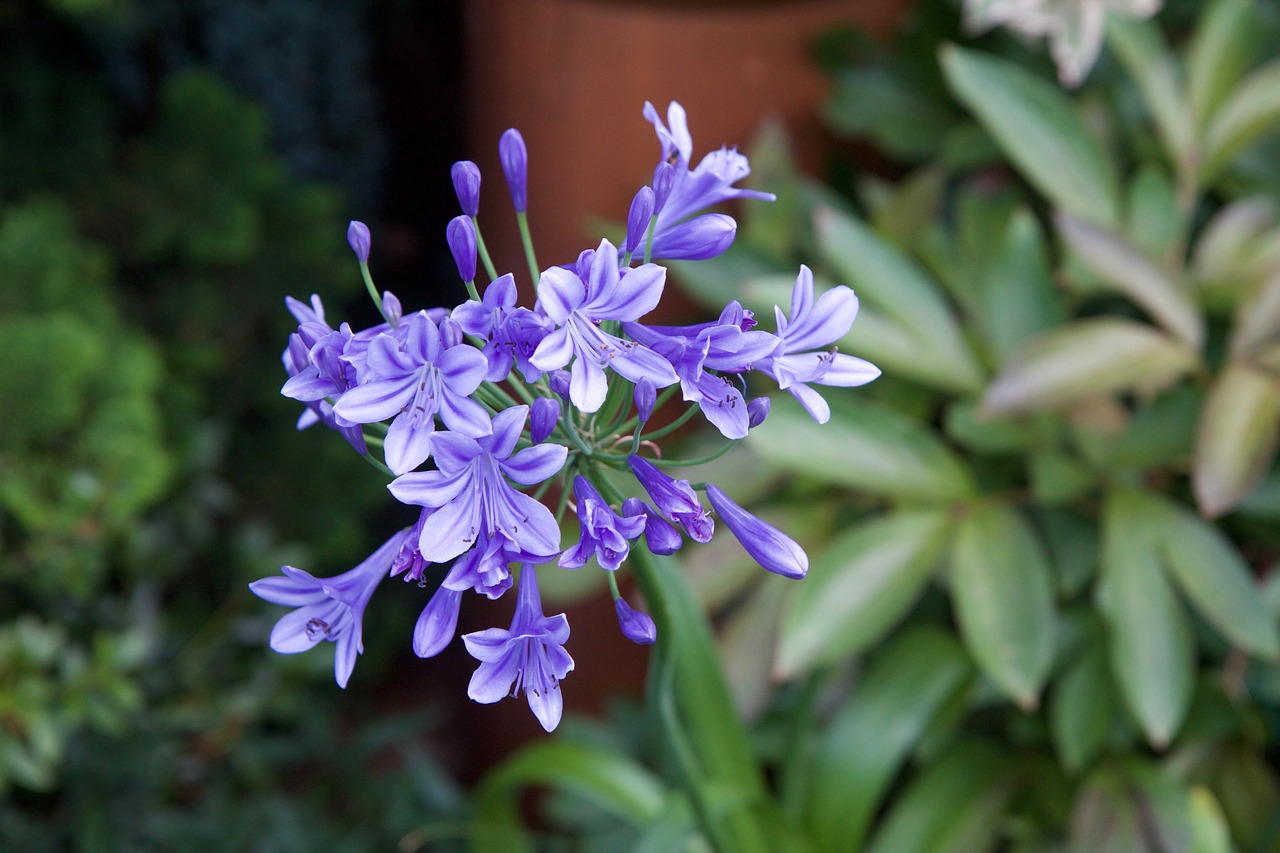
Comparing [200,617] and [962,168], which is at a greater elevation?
[962,168]

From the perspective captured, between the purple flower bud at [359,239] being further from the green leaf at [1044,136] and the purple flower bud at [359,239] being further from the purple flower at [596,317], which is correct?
the green leaf at [1044,136]

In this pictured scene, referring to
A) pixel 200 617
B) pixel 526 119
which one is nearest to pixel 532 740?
pixel 200 617

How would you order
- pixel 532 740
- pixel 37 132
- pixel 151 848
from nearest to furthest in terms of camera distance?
1. pixel 151 848
2. pixel 37 132
3. pixel 532 740

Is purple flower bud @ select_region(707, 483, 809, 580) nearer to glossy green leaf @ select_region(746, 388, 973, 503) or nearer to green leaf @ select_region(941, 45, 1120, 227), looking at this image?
glossy green leaf @ select_region(746, 388, 973, 503)

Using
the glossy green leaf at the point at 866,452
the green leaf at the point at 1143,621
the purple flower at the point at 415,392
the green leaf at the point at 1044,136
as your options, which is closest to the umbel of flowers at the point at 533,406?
the purple flower at the point at 415,392

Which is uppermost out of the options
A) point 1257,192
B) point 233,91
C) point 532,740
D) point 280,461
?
point 1257,192

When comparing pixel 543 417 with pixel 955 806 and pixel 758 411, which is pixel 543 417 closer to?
pixel 758 411

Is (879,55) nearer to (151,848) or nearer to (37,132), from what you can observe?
(37,132)

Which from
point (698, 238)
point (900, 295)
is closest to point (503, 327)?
point (698, 238)
